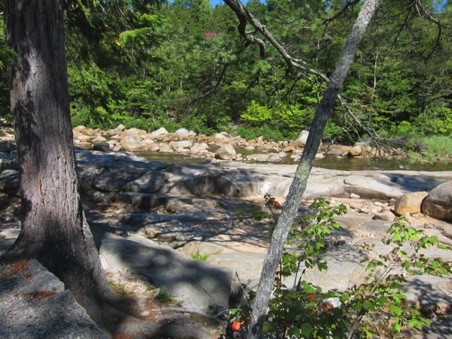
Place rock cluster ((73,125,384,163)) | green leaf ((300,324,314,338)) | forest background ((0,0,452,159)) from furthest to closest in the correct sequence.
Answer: rock cluster ((73,125,384,163)) → forest background ((0,0,452,159)) → green leaf ((300,324,314,338))

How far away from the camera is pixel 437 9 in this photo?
4141mm

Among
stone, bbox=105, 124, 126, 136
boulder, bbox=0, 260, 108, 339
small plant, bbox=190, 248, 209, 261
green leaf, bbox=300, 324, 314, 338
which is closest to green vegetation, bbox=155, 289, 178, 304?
boulder, bbox=0, 260, 108, 339

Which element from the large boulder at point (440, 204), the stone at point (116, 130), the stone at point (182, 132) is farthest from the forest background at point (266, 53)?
the stone at point (116, 130)

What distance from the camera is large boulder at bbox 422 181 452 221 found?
755 cm

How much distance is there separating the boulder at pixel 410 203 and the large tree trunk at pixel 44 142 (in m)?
7.53

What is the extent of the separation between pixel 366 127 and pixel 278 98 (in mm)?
1698

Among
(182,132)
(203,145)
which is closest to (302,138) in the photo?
(203,145)

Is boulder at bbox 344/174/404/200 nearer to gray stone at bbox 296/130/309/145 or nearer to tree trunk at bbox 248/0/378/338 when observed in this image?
tree trunk at bbox 248/0/378/338

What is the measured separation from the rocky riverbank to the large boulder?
2cm

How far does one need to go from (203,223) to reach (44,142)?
470 cm

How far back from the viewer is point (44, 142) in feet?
8.32

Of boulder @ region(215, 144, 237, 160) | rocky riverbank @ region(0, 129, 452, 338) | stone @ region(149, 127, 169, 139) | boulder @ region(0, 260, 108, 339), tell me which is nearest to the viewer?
boulder @ region(0, 260, 108, 339)

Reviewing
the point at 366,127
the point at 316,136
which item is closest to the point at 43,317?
the point at 316,136

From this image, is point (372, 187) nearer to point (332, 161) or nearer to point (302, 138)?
point (332, 161)
